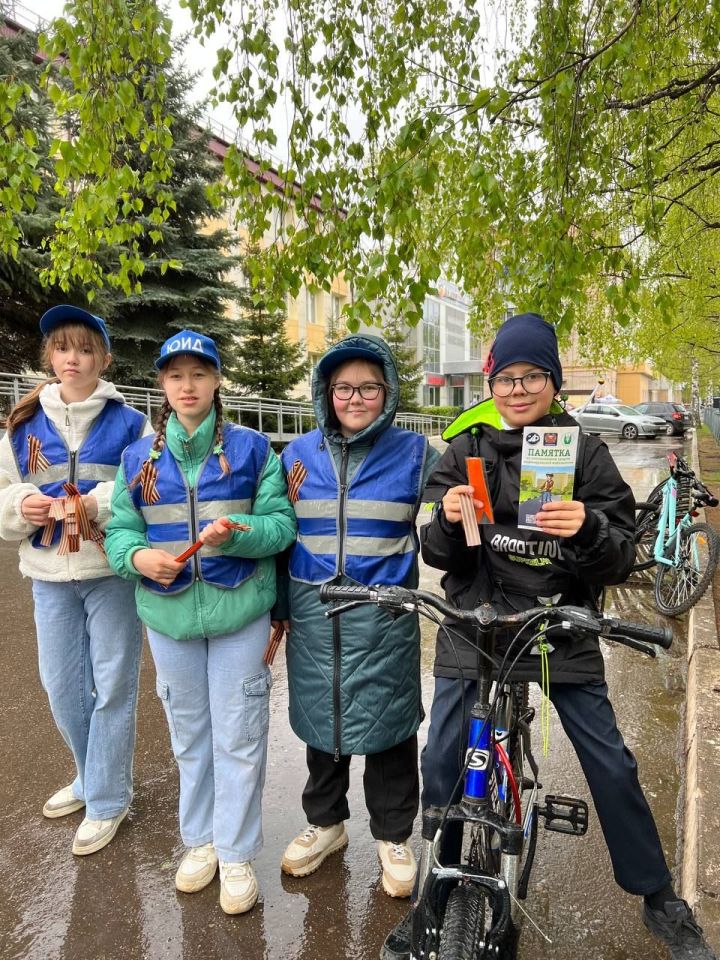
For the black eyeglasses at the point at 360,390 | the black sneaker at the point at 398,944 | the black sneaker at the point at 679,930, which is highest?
the black eyeglasses at the point at 360,390

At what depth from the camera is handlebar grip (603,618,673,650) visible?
168 centimetres

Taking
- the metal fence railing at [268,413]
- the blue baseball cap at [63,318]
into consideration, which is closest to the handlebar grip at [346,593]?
the blue baseball cap at [63,318]

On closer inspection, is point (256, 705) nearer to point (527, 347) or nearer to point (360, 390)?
point (360, 390)

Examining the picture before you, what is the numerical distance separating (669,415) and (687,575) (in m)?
30.0

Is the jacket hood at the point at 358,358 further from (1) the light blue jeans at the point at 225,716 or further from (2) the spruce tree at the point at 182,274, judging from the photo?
(2) the spruce tree at the point at 182,274

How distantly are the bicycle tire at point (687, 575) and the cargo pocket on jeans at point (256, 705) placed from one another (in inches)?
169

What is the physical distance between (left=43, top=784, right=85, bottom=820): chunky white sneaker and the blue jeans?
26 cm

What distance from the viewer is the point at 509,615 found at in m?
1.84

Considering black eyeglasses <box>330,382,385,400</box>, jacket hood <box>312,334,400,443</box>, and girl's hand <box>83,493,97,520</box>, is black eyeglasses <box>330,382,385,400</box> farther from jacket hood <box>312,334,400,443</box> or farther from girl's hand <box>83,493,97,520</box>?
girl's hand <box>83,493,97,520</box>

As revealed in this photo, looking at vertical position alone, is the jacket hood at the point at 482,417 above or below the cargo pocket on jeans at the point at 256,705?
above

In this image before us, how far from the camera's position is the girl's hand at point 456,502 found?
6.23ft

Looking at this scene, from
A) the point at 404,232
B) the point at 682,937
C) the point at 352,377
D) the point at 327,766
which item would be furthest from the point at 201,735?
the point at 404,232

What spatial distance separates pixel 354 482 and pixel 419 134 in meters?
1.93

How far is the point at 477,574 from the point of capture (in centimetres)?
226
